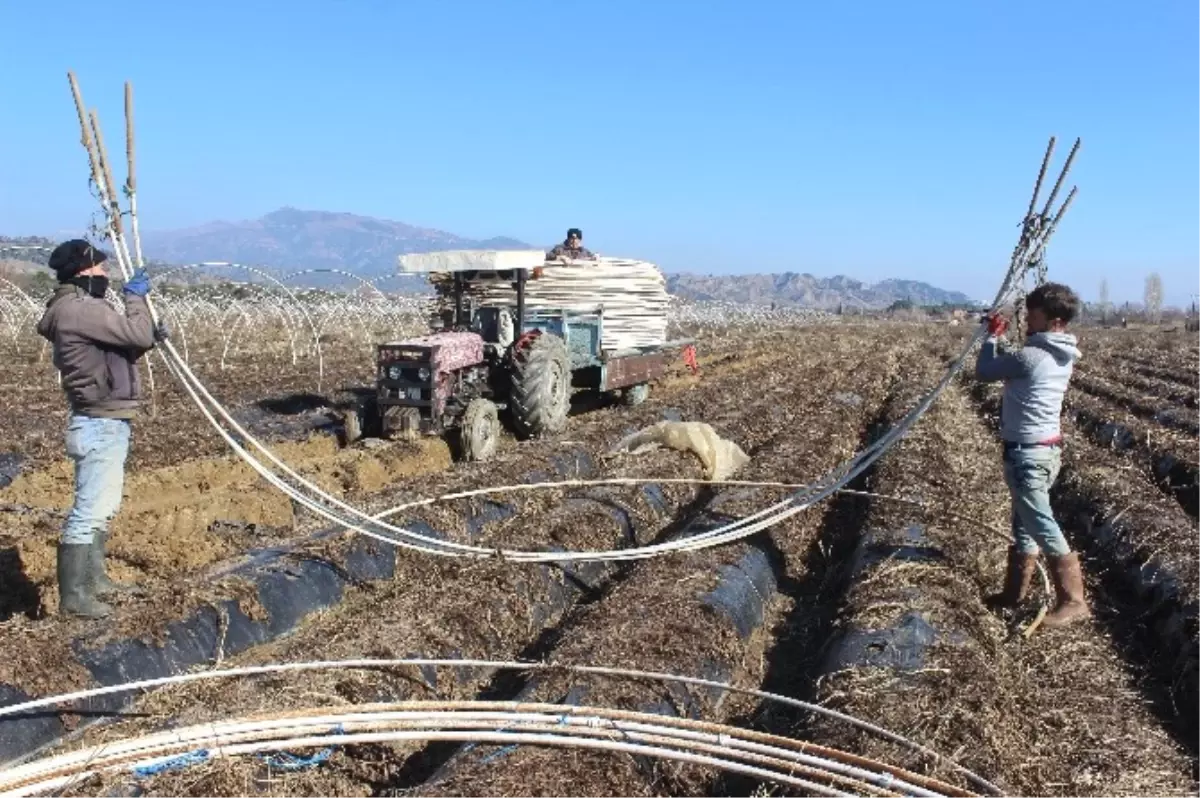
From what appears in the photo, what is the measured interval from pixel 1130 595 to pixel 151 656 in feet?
17.7

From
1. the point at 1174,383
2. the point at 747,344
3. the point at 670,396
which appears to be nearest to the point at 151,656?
the point at 670,396

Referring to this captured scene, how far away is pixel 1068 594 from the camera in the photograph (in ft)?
17.1

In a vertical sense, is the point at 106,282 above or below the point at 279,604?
above

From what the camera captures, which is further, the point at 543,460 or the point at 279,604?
the point at 543,460

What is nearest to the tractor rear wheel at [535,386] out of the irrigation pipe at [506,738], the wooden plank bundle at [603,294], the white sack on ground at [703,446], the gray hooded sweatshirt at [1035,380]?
the wooden plank bundle at [603,294]

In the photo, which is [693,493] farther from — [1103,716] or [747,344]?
[747,344]

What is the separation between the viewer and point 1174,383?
1870 centimetres

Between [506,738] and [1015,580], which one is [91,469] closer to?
[506,738]

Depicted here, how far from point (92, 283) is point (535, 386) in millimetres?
5506

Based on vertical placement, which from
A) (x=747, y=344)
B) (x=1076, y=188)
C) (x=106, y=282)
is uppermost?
(x=1076, y=188)

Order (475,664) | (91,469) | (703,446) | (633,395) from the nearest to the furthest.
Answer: (475,664)
(91,469)
(703,446)
(633,395)

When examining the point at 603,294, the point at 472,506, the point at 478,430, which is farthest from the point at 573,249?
the point at 472,506

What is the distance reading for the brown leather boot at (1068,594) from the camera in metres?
5.20

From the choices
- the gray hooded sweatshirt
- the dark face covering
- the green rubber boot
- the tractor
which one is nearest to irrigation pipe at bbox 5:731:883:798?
the green rubber boot
